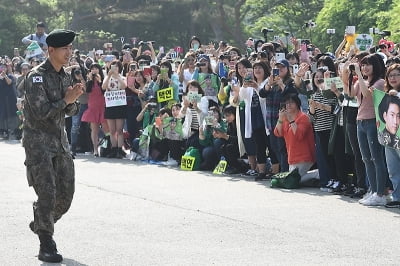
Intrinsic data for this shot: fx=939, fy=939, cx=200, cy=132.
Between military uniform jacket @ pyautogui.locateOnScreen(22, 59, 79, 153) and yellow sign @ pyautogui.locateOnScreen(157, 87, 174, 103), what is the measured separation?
8713mm

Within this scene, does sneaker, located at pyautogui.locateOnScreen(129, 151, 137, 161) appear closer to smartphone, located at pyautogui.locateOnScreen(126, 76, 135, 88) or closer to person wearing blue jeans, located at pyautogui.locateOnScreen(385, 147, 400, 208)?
smartphone, located at pyautogui.locateOnScreen(126, 76, 135, 88)

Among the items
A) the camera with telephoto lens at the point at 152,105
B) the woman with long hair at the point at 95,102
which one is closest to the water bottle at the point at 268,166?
→ the camera with telephoto lens at the point at 152,105

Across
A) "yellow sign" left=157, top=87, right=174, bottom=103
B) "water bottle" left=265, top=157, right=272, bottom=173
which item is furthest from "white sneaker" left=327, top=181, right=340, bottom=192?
"yellow sign" left=157, top=87, right=174, bottom=103

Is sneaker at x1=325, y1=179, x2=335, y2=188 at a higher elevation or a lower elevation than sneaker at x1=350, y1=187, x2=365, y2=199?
higher

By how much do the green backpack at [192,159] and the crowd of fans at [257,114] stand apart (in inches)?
3.1

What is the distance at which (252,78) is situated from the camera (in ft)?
46.9

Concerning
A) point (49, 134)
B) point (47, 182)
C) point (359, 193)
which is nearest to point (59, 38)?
point (49, 134)

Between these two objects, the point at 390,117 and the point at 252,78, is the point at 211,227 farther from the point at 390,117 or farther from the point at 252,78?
the point at 252,78

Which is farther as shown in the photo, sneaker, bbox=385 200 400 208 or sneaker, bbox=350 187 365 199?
sneaker, bbox=350 187 365 199

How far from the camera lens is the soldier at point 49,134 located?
816cm

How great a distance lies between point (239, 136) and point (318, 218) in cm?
448

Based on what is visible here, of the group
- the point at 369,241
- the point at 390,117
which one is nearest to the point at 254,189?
the point at 390,117

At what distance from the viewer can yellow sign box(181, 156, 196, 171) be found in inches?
617

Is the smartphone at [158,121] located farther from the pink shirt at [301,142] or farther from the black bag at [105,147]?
the pink shirt at [301,142]
